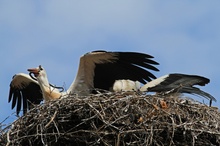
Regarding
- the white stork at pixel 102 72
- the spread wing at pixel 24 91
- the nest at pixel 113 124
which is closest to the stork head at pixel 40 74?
the white stork at pixel 102 72

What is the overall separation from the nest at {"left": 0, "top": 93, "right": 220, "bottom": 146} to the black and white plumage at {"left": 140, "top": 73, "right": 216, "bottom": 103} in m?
1.08

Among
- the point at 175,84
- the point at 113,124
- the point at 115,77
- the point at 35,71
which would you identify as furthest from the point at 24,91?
the point at 113,124

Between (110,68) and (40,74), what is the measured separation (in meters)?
0.92

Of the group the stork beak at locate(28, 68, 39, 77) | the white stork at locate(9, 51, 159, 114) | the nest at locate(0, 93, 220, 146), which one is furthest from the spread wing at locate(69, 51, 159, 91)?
the nest at locate(0, 93, 220, 146)

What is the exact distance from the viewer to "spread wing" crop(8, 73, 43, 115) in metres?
11.5

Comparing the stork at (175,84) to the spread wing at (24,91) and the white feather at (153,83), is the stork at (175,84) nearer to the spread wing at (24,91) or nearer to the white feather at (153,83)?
the white feather at (153,83)

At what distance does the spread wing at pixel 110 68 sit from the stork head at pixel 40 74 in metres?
0.35

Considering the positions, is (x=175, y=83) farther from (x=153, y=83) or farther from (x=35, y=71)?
(x=35, y=71)

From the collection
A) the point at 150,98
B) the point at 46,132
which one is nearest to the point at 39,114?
the point at 46,132

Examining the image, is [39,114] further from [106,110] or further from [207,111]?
[207,111]

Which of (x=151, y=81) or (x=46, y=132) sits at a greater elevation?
(x=151, y=81)

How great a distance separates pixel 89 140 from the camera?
833 centimetres

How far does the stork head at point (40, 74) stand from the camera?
10.5 meters

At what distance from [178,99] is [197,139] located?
85 centimetres
